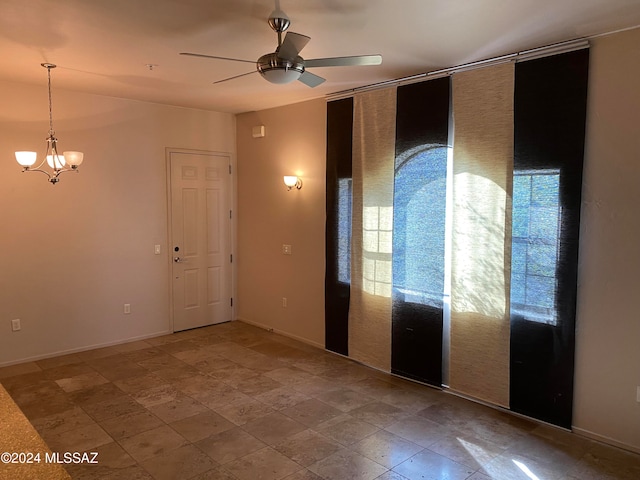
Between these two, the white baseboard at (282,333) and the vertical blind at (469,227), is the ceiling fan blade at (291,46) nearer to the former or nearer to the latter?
the vertical blind at (469,227)

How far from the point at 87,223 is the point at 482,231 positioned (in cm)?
420

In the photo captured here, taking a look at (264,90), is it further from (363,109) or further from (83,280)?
(83,280)

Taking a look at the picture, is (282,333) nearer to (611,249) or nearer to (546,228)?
(546,228)

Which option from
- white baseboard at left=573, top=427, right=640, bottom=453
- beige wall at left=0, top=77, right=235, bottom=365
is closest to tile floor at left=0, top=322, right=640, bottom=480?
white baseboard at left=573, top=427, right=640, bottom=453

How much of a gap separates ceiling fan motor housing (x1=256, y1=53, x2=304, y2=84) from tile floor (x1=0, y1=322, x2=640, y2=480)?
248 centimetres

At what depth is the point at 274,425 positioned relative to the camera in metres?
3.52

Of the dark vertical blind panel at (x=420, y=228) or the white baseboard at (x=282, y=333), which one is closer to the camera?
the dark vertical blind panel at (x=420, y=228)

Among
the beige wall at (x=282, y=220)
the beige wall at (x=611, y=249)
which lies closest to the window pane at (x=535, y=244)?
the beige wall at (x=611, y=249)

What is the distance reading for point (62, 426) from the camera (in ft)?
11.3

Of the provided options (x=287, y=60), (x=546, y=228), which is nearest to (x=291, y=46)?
(x=287, y=60)

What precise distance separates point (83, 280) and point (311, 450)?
11.2 feet

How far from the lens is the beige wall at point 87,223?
4.65 meters

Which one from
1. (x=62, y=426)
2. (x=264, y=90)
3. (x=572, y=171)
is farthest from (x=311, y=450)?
(x=264, y=90)

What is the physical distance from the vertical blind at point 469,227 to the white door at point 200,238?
1957 mm
